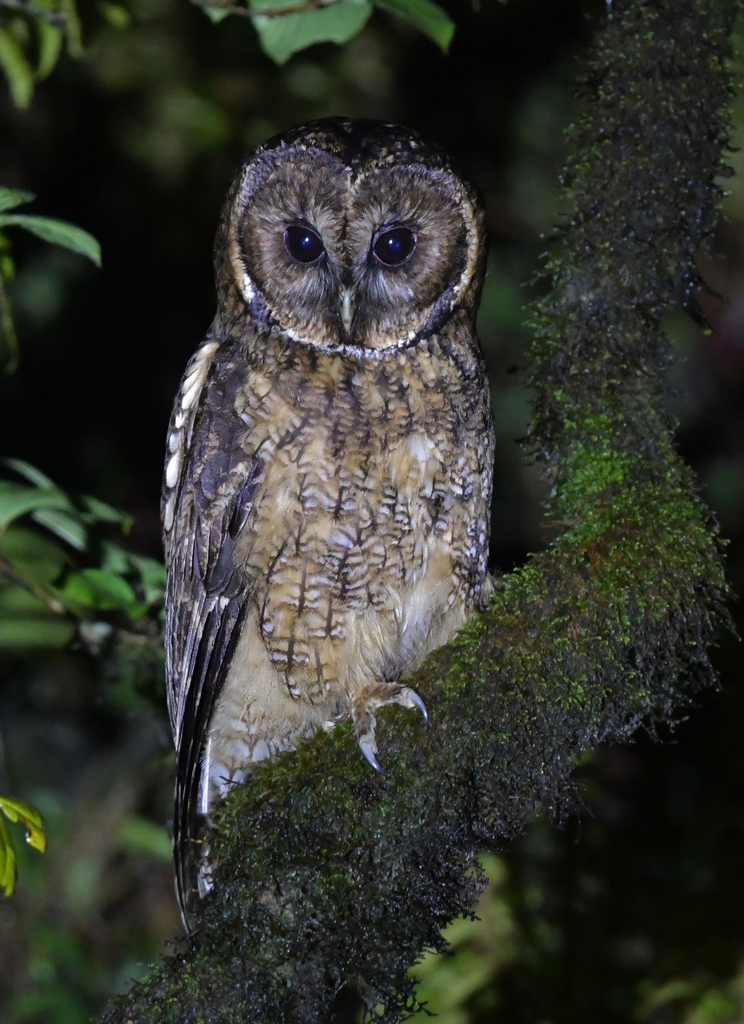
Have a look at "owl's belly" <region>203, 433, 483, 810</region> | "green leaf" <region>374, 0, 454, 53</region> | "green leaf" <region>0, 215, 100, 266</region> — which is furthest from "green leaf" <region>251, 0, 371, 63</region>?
"owl's belly" <region>203, 433, 483, 810</region>

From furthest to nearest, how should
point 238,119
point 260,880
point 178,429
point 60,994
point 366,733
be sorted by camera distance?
1. point 238,119
2. point 60,994
3. point 178,429
4. point 366,733
5. point 260,880

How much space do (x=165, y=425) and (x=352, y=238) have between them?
2299 millimetres

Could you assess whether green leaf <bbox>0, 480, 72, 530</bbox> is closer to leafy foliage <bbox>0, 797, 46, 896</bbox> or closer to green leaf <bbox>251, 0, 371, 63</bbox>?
leafy foliage <bbox>0, 797, 46, 896</bbox>

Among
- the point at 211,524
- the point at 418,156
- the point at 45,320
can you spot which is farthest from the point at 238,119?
the point at 211,524

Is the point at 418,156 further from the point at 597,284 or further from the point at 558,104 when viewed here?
the point at 558,104

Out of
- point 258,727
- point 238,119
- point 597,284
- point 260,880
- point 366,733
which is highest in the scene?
point 238,119

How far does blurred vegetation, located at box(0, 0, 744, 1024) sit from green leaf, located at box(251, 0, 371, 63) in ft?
3.74

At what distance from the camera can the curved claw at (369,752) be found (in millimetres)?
1356

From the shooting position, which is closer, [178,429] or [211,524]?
[211,524]

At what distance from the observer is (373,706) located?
1542mm

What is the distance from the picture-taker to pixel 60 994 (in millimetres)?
2842

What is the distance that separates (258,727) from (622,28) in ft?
4.60

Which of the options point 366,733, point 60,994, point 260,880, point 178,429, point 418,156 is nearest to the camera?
point 260,880

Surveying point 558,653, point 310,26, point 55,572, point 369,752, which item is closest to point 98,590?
point 55,572
